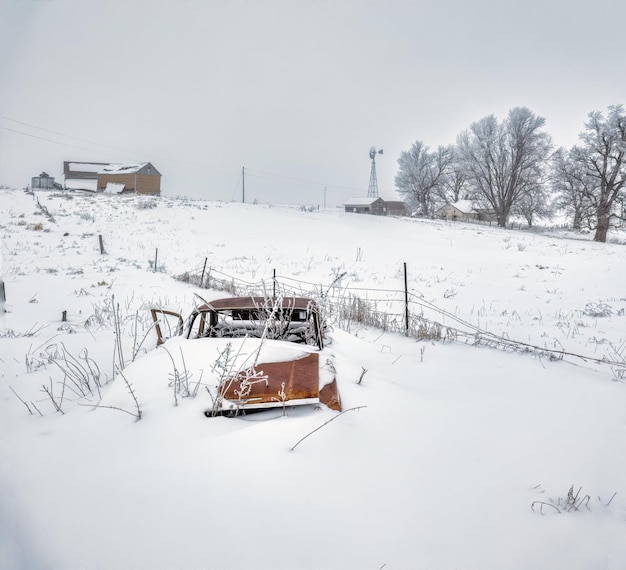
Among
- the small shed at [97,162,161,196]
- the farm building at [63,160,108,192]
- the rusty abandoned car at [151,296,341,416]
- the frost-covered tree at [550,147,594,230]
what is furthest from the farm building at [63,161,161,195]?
the rusty abandoned car at [151,296,341,416]

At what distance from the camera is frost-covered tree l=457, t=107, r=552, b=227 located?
1325 centimetres

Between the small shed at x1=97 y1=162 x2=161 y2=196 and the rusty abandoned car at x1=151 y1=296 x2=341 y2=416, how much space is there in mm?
39877

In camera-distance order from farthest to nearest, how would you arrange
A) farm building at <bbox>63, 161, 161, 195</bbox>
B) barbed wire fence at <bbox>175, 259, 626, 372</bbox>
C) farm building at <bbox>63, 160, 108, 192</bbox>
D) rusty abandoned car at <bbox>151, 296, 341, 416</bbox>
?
farm building at <bbox>63, 160, 108, 192</bbox>
farm building at <bbox>63, 161, 161, 195</bbox>
barbed wire fence at <bbox>175, 259, 626, 372</bbox>
rusty abandoned car at <bbox>151, 296, 341, 416</bbox>

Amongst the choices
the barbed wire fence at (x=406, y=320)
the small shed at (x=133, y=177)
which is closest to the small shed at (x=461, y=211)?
the small shed at (x=133, y=177)

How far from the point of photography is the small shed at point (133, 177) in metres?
38.6

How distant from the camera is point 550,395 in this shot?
3578mm

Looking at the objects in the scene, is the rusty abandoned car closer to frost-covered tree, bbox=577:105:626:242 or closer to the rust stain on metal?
the rust stain on metal

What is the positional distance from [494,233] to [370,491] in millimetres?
22306

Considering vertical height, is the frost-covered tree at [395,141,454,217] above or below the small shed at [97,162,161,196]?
below

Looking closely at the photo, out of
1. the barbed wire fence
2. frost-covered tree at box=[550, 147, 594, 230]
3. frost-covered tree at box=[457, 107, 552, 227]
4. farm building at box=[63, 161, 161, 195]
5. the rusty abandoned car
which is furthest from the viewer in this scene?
farm building at box=[63, 161, 161, 195]

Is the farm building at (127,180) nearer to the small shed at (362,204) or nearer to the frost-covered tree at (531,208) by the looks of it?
the small shed at (362,204)

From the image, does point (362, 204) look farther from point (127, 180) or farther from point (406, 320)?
point (406, 320)

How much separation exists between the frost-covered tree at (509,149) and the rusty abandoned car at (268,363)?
41.4 feet

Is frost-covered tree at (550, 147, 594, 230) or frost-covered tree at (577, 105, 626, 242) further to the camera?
frost-covered tree at (550, 147, 594, 230)
